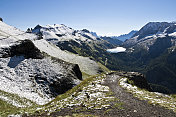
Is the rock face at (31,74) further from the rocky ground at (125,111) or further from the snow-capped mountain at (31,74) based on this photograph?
the rocky ground at (125,111)

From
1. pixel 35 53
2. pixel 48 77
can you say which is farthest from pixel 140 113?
pixel 35 53

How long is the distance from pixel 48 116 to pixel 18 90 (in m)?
22.4

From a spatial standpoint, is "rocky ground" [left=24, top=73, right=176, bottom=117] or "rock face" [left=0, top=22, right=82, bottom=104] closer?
"rocky ground" [left=24, top=73, right=176, bottom=117]

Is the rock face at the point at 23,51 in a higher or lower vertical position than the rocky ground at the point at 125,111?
higher

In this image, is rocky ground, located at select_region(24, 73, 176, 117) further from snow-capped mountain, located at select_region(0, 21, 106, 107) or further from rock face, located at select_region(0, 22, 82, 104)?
rock face, located at select_region(0, 22, 82, 104)

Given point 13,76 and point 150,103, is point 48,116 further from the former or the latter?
point 13,76

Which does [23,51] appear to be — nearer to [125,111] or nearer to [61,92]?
[61,92]

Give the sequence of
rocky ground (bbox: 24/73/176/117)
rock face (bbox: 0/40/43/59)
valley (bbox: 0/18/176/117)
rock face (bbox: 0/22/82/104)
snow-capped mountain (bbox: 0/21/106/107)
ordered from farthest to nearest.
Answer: rock face (bbox: 0/40/43/59), rock face (bbox: 0/22/82/104), snow-capped mountain (bbox: 0/21/106/107), valley (bbox: 0/18/176/117), rocky ground (bbox: 24/73/176/117)

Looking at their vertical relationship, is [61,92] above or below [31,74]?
below

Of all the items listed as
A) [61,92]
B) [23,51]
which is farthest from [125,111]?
[23,51]

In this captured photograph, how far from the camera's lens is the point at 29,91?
37719mm

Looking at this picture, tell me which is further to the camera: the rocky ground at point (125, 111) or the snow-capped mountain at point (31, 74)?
the snow-capped mountain at point (31, 74)

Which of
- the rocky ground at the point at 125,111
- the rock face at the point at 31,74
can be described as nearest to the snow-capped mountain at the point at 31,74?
the rock face at the point at 31,74

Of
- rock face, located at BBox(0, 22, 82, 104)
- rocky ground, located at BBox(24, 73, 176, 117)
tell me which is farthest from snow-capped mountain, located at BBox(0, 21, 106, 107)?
rocky ground, located at BBox(24, 73, 176, 117)
